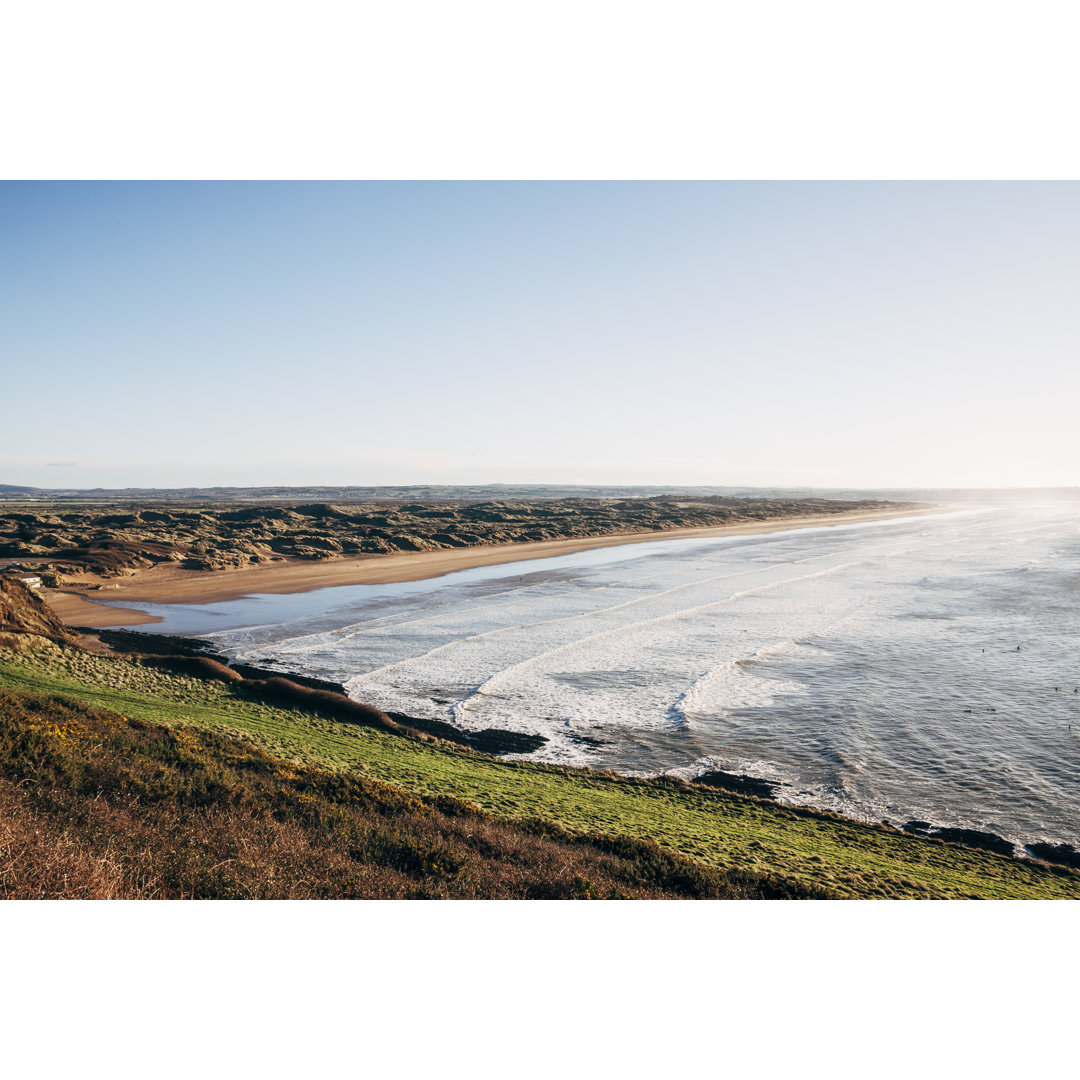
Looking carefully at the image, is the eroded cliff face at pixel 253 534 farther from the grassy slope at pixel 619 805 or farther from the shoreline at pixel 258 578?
the grassy slope at pixel 619 805

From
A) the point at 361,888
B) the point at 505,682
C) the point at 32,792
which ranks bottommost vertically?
the point at 505,682

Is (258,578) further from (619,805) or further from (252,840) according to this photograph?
(252,840)

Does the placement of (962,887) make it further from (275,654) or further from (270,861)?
(275,654)

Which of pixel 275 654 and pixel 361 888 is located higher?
pixel 361 888

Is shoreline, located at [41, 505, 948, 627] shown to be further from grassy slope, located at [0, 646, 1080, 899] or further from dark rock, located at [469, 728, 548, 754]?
dark rock, located at [469, 728, 548, 754]

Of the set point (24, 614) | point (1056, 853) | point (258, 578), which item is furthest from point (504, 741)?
point (258, 578)

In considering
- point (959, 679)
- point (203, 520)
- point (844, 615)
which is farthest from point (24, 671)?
point (203, 520)

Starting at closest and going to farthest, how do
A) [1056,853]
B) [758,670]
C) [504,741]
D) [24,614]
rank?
[1056,853] → [504,741] → [24,614] → [758,670]

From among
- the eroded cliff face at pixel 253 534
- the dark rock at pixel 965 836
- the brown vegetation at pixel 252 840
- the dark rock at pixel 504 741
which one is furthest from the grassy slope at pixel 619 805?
the eroded cliff face at pixel 253 534
